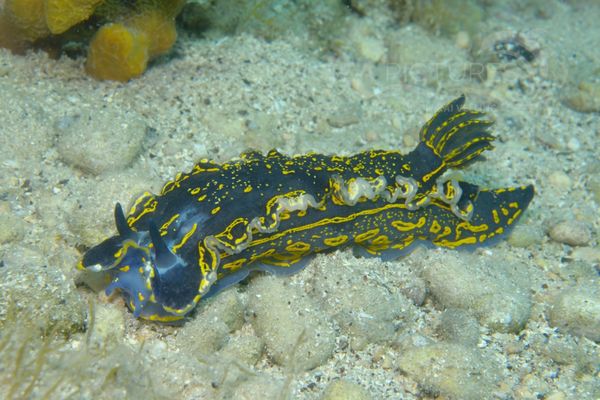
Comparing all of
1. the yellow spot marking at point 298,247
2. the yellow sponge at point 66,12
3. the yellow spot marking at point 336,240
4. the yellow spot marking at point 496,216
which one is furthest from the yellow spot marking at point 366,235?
the yellow sponge at point 66,12

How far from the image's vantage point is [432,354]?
4.45 m

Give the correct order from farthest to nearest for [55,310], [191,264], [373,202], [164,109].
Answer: [164,109] < [373,202] < [191,264] < [55,310]

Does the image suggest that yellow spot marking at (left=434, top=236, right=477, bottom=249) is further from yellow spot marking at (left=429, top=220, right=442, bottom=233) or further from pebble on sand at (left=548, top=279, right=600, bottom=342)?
pebble on sand at (left=548, top=279, right=600, bottom=342)

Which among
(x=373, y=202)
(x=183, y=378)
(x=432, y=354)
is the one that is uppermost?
(x=373, y=202)

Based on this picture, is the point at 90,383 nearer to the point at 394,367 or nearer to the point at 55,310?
the point at 55,310

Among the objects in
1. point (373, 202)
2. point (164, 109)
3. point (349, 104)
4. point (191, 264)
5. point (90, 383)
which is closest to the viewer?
point (90, 383)

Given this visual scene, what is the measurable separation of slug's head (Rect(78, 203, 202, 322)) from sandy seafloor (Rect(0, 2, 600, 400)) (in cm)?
25

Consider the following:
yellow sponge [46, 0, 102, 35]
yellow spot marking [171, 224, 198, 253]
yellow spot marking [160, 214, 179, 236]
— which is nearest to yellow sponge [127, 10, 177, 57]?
yellow sponge [46, 0, 102, 35]

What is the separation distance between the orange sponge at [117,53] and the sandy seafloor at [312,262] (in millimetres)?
163

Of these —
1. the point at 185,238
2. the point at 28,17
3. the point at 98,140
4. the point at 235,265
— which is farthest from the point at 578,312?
the point at 28,17

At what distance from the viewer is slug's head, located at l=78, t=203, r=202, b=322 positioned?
13.7ft

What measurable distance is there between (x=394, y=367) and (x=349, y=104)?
371 cm

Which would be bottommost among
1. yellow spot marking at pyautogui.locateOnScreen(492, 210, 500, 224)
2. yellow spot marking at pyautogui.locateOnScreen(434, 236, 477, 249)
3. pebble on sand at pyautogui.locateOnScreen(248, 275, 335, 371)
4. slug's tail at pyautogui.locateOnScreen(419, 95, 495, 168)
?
pebble on sand at pyautogui.locateOnScreen(248, 275, 335, 371)

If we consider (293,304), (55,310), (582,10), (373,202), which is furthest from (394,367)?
(582,10)
